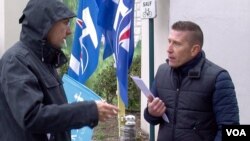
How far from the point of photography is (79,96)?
4.23 m

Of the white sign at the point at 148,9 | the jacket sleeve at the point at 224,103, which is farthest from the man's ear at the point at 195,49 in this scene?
the white sign at the point at 148,9

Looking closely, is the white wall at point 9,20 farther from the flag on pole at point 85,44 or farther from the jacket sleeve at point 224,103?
the jacket sleeve at point 224,103

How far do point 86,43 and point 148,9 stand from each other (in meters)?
0.99

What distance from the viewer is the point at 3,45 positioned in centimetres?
798

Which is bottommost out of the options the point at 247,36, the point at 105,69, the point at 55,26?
the point at 105,69

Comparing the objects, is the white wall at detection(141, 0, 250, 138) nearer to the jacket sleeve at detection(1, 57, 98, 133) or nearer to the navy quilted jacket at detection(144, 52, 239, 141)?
the navy quilted jacket at detection(144, 52, 239, 141)

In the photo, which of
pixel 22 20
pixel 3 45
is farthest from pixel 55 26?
pixel 3 45

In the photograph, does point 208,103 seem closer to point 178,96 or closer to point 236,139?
point 178,96

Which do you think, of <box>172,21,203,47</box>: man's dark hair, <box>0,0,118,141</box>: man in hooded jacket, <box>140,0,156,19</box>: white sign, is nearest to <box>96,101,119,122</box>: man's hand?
<box>0,0,118,141</box>: man in hooded jacket

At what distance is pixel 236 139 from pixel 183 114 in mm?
748

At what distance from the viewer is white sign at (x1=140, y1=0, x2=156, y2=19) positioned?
536 centimetres

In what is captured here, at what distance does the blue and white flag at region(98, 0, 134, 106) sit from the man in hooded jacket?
9.87ft

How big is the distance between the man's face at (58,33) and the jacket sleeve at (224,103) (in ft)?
3.34

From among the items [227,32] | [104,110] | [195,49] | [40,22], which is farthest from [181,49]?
[227,32]
